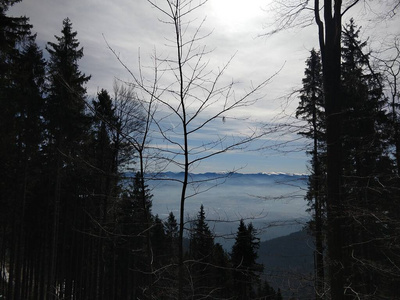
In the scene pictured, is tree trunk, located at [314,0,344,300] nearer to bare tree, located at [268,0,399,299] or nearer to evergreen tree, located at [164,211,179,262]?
bare tree, located at [268,0,399,299]

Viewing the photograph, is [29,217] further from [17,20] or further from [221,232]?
[221,232]

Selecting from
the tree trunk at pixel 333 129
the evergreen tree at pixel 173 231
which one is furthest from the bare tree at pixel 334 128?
the evergreen tree at pixel 173 231

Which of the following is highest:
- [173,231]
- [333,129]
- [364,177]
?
[333,129]

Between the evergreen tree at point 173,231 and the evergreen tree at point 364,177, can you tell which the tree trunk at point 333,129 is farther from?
the evergreen tree at point 173,231

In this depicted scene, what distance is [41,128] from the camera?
14.8m

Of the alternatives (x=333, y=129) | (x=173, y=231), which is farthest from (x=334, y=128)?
(x=173, y=231)

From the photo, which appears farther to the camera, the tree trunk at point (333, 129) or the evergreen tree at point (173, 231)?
the tree trunk at point (333, 129)

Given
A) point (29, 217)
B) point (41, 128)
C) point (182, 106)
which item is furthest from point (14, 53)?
point (29, 217)

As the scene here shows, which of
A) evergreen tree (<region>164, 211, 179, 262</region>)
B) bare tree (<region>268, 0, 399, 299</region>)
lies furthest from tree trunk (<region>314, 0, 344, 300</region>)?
evergreen tree (<region>164, 211, 179, 262</region>)

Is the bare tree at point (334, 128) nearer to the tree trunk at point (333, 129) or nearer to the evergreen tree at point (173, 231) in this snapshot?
the tree trunk at point (333, 129)

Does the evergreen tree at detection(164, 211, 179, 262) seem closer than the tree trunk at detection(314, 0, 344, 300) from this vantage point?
Yes

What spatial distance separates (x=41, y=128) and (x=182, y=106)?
49.2 feet

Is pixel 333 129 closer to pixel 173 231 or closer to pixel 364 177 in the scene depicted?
pixel 364 177

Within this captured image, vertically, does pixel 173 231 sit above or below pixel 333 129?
below
